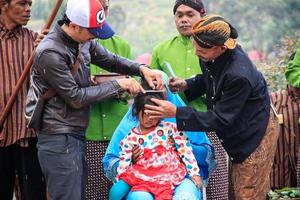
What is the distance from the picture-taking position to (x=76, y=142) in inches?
185

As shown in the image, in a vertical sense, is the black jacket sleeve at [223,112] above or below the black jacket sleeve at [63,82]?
below

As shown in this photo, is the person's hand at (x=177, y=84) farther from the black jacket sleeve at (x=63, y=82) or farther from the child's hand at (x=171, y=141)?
the black jacket sleeve at (x=63, y=82)

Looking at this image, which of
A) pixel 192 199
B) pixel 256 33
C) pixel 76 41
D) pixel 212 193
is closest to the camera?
pixel 76 41

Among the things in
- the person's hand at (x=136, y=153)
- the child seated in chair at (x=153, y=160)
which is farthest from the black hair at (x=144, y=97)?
the person's hand at (x=136, y=153)

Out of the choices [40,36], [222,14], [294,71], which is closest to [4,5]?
[40,36]

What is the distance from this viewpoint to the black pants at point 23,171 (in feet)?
17.3

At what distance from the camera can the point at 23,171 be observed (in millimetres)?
5309

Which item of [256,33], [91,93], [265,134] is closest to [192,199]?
[265,134]

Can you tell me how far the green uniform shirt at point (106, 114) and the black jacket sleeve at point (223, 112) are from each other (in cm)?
104

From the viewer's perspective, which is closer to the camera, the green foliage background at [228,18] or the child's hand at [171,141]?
the child's hand at [171,141]

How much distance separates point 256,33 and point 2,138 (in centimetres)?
2758

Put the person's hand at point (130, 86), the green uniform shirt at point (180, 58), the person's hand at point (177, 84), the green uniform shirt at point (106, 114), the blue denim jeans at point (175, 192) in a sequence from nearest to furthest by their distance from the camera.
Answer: the person's hand at point (130, 86) → the blue denim jeans at point (175, 192) → the person's hand at point (177, 84) → the green uniform shirt at point (106, 114) → the green uniform shirt at point (180, 58)

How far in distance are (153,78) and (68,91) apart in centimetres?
79

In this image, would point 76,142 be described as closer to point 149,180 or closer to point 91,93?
point 91,93
